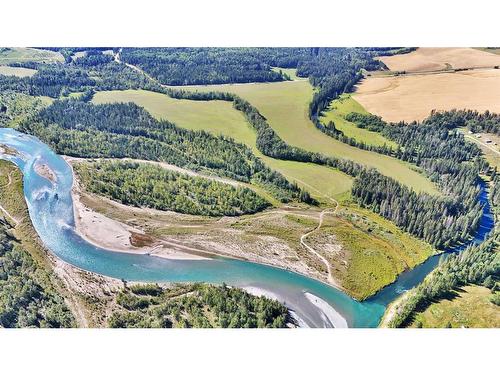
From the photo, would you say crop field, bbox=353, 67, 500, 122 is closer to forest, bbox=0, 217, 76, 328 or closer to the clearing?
the clearing

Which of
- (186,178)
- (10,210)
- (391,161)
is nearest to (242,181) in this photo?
(186,178)

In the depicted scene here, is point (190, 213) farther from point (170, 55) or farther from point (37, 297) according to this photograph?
point (170, 55)

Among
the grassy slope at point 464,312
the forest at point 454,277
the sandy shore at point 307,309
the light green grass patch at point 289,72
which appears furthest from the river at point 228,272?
the light green grass patch at point 289,72

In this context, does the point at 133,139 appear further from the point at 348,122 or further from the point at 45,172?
the point at 348,122

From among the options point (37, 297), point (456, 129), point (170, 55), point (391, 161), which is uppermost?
point (170, 55)

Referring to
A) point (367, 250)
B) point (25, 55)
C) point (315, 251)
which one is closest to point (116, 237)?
point (315, 251)

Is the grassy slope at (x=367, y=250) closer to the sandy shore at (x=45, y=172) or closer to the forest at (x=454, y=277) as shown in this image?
the forest at (x=454, y=277)
